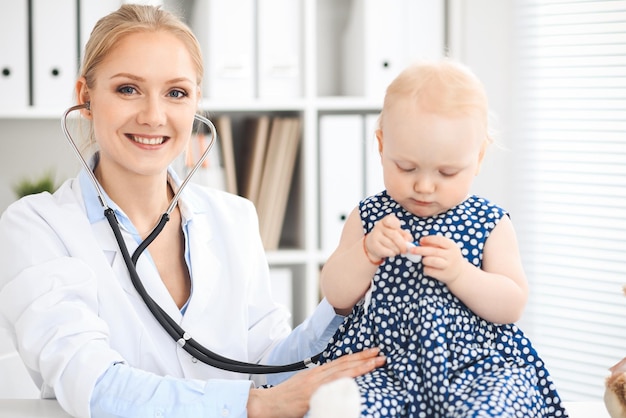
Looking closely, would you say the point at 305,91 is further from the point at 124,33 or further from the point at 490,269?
the point at 490,269

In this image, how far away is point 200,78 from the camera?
1643 millimetres

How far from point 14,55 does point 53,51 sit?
0.11m

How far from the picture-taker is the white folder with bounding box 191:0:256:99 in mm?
2619

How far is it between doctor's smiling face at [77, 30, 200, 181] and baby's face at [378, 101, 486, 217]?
503 millimetres

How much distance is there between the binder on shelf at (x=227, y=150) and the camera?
2.70m

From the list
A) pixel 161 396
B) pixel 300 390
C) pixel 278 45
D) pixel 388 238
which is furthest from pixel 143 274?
pixel 278 45

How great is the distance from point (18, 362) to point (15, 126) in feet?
4.48

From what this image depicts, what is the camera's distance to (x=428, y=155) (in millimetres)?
1123

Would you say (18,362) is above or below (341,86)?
below

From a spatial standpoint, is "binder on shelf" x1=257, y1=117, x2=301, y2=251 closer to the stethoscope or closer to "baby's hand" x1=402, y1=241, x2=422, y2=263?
the stethoscope

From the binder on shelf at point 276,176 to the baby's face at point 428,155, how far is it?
5.12ft

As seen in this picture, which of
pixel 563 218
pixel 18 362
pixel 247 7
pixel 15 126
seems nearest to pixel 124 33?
pixel 18 362

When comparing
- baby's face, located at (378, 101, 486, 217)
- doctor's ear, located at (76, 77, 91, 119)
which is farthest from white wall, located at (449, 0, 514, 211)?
baby's face, located at (378, 101, 486, 217)

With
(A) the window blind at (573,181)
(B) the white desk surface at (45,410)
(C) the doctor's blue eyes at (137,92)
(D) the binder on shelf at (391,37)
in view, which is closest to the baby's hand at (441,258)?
(B) the white desk surface at (45,410)
